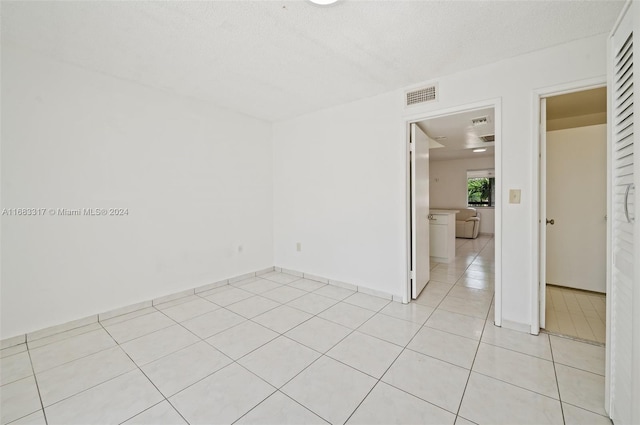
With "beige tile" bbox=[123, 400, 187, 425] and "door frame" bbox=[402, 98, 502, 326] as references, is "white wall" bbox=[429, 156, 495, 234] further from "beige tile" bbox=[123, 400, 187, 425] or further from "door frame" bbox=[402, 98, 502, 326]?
"beige tile" bbox=[123, 400, 187, 425]

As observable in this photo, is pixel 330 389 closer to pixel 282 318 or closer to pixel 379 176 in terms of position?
pixel 282 318

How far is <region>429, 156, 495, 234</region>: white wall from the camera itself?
27.2ft

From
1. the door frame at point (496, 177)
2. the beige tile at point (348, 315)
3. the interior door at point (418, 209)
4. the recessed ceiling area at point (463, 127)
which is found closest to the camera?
the door frame at point (496, 177)

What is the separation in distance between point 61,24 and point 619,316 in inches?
150

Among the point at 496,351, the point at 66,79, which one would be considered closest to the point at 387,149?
the point at 496,351

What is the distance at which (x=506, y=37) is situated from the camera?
6.88 ft

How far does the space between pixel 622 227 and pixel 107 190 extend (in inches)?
153

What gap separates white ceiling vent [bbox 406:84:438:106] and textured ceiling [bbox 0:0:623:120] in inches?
4.3

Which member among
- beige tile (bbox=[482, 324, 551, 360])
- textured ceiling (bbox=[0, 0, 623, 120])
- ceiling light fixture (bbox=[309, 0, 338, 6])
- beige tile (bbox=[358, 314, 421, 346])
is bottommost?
beige tile (bbox=[482, 324, 551, 360])

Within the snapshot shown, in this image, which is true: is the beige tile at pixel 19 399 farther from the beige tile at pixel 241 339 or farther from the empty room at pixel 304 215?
the beige tile at pixel 241 339

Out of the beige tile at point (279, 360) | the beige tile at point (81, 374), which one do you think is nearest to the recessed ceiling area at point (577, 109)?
the beige tile at point (279, 360)

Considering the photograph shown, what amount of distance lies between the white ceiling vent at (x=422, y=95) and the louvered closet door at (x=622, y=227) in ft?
Result: 4.88

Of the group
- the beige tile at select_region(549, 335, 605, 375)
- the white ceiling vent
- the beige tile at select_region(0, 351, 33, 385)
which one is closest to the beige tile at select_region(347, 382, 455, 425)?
the beige tile at select_region(549, 335, 605, 375)

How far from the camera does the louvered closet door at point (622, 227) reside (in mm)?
1213
